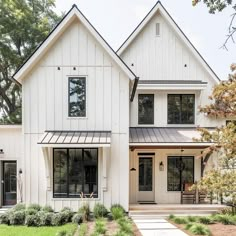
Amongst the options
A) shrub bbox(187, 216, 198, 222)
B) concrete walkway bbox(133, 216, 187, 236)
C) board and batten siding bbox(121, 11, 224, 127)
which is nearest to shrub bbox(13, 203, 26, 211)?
concrete walkway bbox(133, 216, 187, 236)

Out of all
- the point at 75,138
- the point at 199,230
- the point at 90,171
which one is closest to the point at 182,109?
the point at 90,171

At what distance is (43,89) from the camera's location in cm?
1414

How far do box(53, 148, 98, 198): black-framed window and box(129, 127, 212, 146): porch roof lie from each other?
2.22m

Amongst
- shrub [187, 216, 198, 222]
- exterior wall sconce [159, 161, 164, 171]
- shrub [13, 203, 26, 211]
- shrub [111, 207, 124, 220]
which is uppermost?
exterior wall sconce [159, 161, 164, 171]

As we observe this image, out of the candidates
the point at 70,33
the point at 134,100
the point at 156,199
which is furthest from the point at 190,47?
the point at 156,199

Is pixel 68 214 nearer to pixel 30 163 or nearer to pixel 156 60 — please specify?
pixel 30 163

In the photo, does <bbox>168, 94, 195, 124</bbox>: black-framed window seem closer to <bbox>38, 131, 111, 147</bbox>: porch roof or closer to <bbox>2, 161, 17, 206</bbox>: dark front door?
<bbox>38, 131, 111, 147</bbox>: porch roof

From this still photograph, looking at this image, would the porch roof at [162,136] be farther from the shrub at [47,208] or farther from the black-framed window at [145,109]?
the shrub at [47,208]

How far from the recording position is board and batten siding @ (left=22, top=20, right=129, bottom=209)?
1408 centimetres

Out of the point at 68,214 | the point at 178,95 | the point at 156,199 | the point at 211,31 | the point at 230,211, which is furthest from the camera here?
the point at 178,95

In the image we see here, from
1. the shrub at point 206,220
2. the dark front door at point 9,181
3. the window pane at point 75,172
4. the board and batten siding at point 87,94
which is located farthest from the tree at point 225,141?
the dark front door at point 9,181

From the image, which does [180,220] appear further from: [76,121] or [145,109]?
[145,109]

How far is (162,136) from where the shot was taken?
15.8m

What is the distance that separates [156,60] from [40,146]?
27.8 ft
